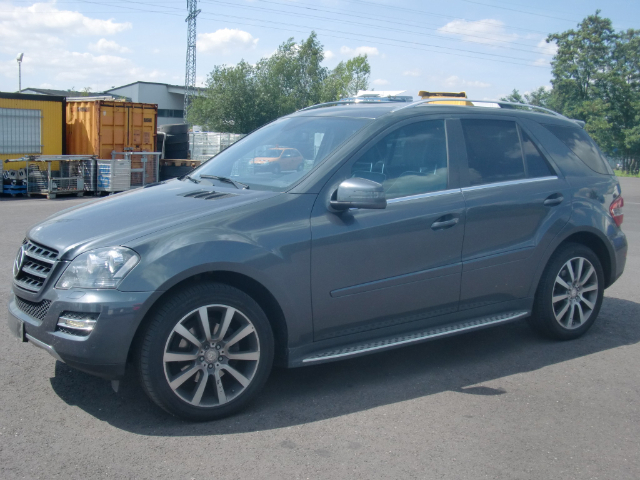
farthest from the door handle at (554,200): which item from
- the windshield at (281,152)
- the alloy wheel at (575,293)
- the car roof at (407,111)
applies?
the windshield at (281,152)

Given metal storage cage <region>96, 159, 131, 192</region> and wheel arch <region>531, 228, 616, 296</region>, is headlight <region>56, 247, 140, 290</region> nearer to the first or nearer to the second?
wheel arch <region>531, 228, 616, 296</region>

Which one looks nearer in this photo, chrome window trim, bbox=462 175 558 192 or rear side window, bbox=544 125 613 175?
chrome window trim, bbox=462 175 558 192

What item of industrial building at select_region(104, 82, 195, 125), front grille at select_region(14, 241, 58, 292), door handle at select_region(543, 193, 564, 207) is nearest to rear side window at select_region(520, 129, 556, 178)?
door handle at select_region(543, 193, 564, 207)

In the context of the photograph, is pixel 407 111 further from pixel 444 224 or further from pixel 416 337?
pixel 416 337

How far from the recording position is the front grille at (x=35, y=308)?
3482 millimetres

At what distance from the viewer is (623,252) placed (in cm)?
550

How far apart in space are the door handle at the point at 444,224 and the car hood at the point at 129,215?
1089 mm

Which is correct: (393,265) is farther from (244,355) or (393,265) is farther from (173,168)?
(173,168)

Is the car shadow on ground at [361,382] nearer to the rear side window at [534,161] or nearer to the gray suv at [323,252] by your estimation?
the gray suv at [323,252]

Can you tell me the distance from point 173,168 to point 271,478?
67.5ft

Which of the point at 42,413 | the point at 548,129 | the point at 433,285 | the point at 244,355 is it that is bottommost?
the point at 42,413

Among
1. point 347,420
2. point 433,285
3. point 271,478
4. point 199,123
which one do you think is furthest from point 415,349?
point 199,123

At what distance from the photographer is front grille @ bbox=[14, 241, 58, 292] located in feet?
11.7

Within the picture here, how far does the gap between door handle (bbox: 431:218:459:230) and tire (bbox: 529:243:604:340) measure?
1.13 metres
